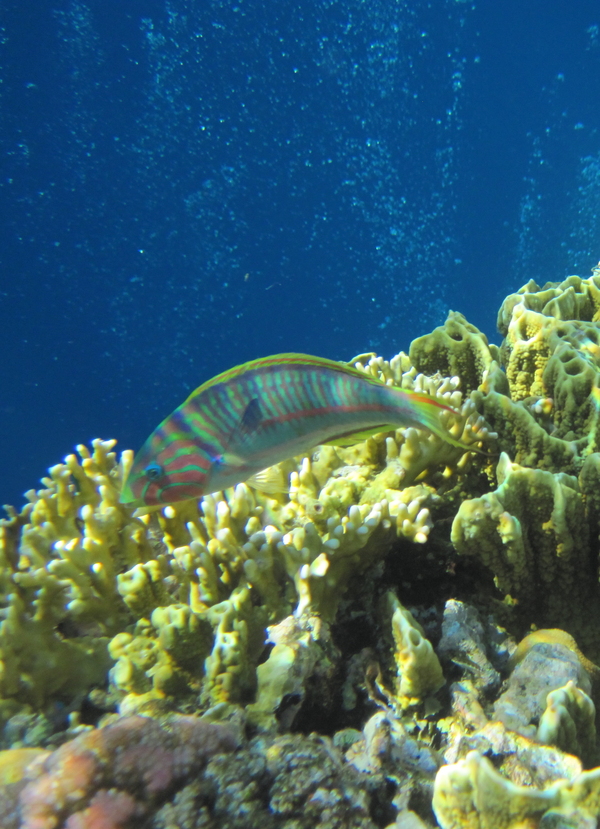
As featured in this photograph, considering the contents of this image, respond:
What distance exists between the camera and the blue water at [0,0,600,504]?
3759 cm

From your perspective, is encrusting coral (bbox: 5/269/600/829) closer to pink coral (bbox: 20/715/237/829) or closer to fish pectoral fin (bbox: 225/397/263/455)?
pink coral (bbox: 20/715/237/829)

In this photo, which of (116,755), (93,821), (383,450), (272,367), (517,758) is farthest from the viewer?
(383,450)

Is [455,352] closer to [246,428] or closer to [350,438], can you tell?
[350,438]

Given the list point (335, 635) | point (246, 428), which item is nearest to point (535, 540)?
point (335, 635)

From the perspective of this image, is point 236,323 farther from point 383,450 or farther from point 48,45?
point 383,450

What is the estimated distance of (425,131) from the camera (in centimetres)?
5672

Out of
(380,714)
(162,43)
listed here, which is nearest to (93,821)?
(380,714)

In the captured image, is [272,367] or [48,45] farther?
[48,45]

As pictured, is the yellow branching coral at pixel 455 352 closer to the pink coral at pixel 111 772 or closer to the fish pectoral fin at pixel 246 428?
the fish pectoral fin at pixel 246 428

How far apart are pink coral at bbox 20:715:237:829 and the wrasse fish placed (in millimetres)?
774

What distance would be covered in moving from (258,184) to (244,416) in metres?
56.1

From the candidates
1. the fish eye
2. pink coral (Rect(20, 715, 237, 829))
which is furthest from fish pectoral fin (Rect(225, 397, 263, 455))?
pink coral (Rect(20, 715, 237, 829))

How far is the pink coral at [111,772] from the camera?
3.74 feet

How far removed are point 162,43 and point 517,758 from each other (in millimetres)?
50768
